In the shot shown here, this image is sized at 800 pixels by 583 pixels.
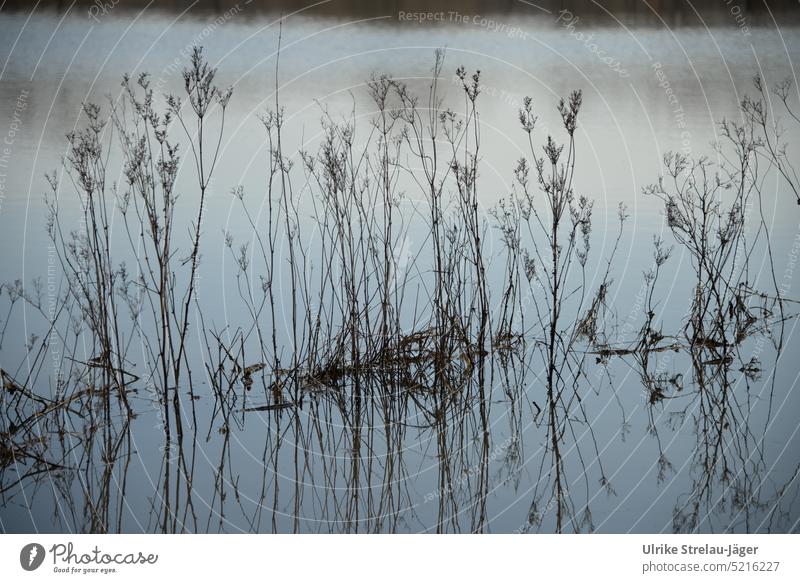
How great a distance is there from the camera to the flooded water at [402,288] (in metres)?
2.54

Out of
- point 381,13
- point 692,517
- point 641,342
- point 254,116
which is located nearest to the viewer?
point 692,517

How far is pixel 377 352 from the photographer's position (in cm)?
323

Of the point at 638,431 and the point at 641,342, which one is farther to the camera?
the point at 641,342

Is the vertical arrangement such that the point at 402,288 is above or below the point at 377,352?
above

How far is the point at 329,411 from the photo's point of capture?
9.80 feet

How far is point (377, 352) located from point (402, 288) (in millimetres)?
300

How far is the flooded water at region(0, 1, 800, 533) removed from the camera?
254 centimetres

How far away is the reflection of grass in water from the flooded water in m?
0.01

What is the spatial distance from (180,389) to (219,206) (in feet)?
4.25

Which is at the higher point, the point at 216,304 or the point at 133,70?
the point at 133,70

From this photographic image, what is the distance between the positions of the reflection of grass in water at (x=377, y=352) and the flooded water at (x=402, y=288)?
0.5 inches

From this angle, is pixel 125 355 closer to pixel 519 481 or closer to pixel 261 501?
pixel 261 501

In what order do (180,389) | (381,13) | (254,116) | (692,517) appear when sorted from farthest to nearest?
(254,116)
(381,13)
(180,389)
(692,517)
